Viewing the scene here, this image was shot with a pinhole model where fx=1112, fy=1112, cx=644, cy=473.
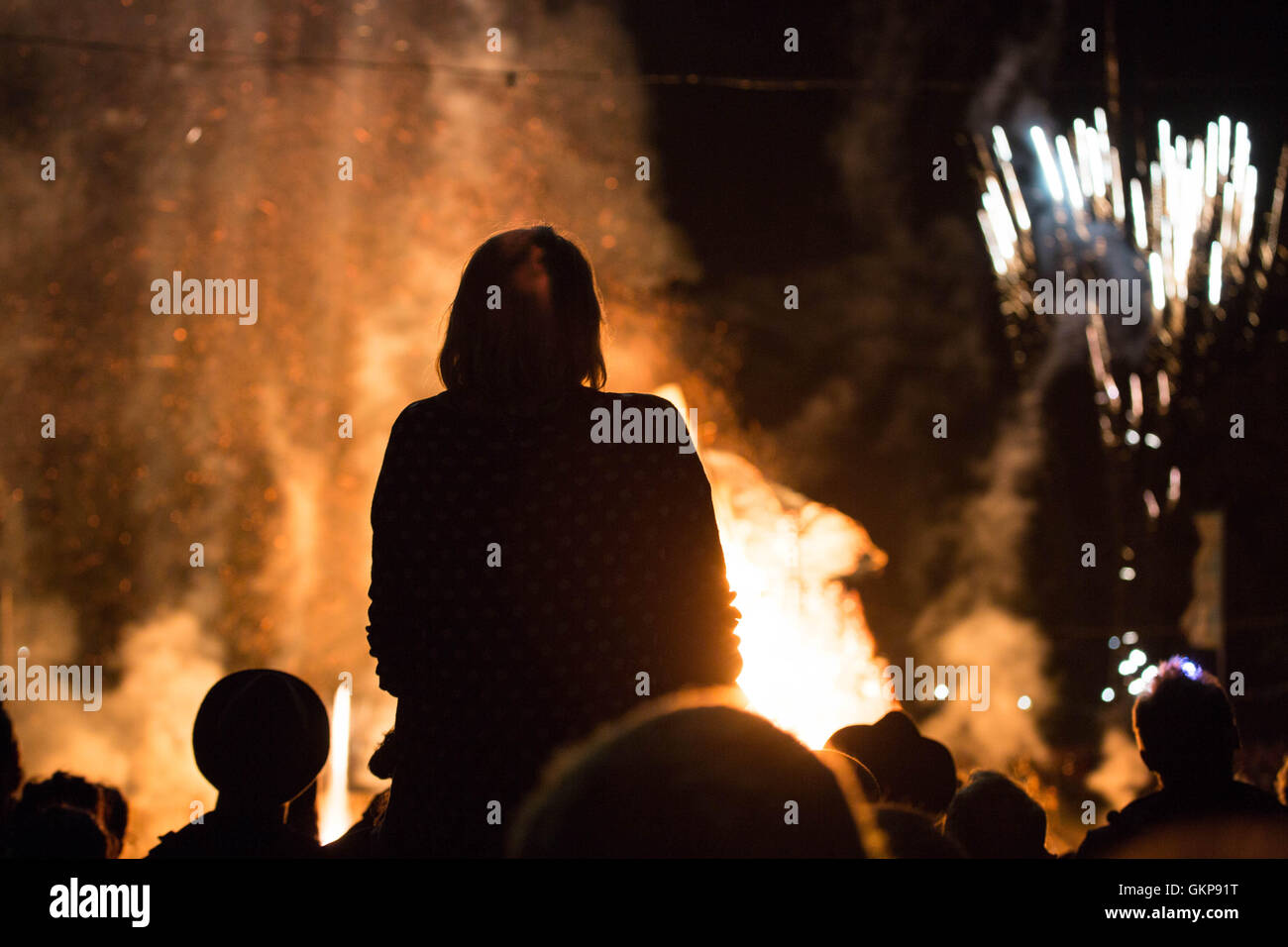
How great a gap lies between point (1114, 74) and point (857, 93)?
3943mm

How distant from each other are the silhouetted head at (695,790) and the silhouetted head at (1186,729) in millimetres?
1982

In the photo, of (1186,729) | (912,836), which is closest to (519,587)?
(912,836)

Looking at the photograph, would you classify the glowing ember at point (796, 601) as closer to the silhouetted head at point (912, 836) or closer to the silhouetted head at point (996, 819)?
the silhouetted head at point (996, 819)

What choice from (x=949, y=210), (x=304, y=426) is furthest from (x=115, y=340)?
(x=949, y=210)

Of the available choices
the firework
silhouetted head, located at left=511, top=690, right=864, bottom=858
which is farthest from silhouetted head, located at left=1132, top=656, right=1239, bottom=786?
the firework

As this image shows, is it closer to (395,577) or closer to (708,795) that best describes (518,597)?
(395,577)

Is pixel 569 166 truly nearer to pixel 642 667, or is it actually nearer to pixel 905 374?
pixel 905 374

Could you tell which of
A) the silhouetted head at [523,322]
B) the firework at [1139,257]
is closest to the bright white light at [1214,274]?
the firework at [1139,257]

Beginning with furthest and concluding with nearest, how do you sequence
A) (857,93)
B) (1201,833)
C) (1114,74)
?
(857,93) → (1114,74) → (1201,833)

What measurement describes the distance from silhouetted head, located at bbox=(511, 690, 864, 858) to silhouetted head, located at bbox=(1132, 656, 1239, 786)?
1982 millimetres

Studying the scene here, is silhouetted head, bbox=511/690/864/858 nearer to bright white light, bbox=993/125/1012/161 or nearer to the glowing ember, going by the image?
the glowing ember

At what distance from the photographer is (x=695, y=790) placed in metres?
0.68

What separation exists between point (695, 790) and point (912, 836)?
1.01 ft
